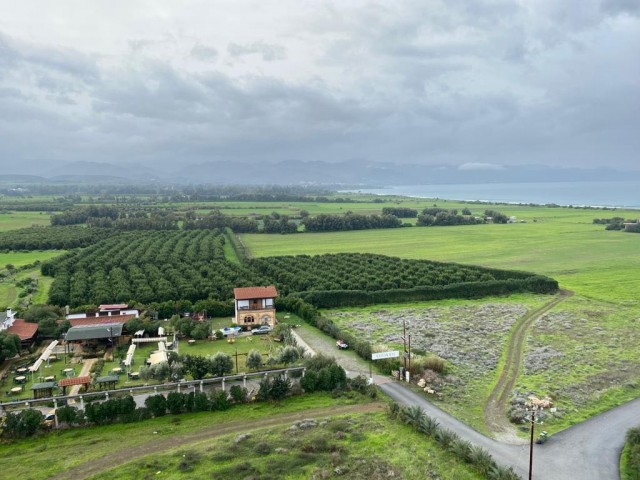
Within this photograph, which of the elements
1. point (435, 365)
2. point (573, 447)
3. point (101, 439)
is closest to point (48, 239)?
point (101, 439)

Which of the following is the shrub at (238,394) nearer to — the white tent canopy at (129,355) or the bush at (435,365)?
the white tent canopy at (129,355)

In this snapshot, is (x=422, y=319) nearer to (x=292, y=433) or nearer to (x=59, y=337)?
(x=292, y=433)

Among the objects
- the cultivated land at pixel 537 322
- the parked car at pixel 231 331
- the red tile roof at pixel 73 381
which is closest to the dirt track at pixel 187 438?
the cultivated land at pixel 537 322

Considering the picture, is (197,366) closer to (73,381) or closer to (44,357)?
(73,381)

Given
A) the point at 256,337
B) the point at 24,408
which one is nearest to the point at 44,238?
the point at 256,337

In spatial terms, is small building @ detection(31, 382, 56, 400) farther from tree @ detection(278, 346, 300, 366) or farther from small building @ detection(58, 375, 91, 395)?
tree @ detection(278, 346, 300, 366)

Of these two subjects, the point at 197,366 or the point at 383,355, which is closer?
the point at 197,366
